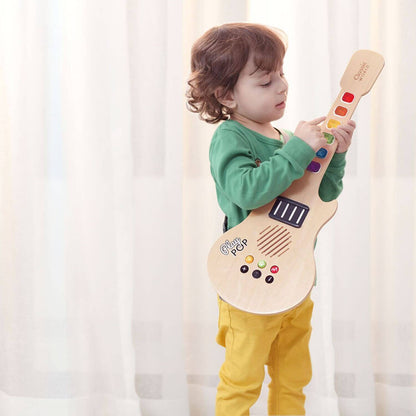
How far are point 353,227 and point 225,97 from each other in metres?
0.64

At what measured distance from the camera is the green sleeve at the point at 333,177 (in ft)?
3.21

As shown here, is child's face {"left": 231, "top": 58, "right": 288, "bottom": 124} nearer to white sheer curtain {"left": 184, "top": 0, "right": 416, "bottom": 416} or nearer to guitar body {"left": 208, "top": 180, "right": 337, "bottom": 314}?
guitar body {"left": 208, "top": 180, "right": 337, "bottom": 314}

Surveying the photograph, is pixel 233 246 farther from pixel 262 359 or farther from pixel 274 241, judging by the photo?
pixel 262 359

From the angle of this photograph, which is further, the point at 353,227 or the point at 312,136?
the point at 353,227

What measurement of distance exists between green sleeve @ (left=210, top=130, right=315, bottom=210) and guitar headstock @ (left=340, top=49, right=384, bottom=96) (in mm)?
134

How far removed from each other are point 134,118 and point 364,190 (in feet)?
1.80

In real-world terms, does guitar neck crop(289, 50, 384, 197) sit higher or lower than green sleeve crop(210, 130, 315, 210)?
higher

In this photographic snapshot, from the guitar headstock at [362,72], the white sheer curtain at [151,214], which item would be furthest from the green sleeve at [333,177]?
the white sheer curtain at [151,214]

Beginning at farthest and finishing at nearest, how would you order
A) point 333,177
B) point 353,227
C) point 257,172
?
point 353,227 → point 333,177 → point 257,172

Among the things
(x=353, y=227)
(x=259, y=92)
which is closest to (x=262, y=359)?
(x=259, y=92)

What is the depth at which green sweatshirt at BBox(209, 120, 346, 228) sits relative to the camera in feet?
2.81

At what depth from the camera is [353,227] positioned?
147 centimetres

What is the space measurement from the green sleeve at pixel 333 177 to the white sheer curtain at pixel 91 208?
0.52m

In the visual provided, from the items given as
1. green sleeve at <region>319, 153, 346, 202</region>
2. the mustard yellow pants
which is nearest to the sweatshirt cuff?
green sleeve at <region>319, 153, 346, 202</region>
